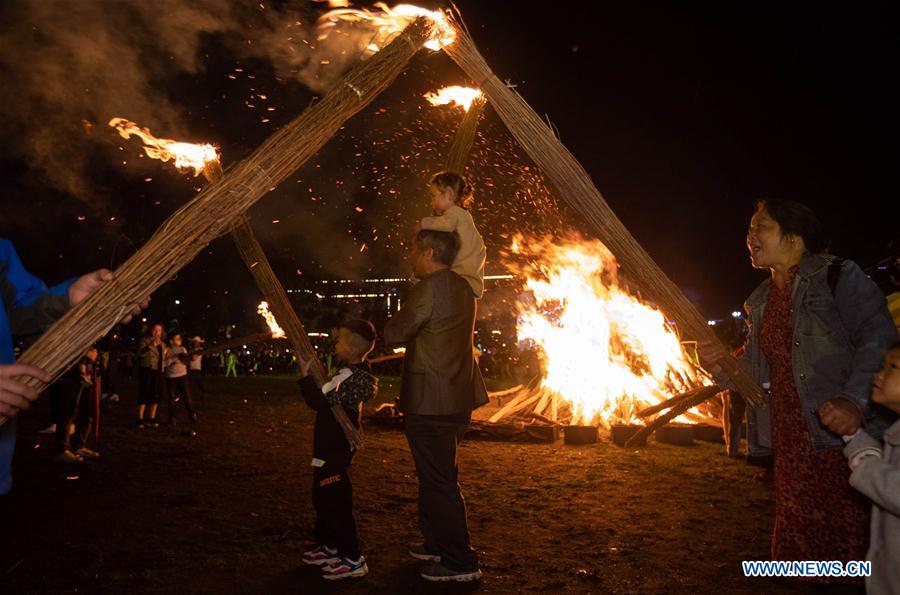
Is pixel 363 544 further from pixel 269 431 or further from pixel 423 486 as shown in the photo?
pixel 269 431

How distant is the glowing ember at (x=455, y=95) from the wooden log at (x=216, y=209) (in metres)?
1.47

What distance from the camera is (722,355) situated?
10.2 ft

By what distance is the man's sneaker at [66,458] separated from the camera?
772 cm

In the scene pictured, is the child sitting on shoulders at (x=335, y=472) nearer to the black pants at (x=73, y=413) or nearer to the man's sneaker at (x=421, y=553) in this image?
the man's sneaker at (x=421, y=553)

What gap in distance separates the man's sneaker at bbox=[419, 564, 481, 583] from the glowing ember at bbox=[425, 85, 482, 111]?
10.5ft

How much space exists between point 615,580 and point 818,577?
161 cm

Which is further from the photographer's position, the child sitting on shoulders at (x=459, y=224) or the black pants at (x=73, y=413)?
the black pants at (x=73, y=413)

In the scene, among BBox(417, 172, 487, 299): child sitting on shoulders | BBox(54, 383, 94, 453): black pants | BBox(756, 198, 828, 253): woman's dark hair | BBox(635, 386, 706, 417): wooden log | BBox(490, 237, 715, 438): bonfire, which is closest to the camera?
BBox(756, 198, 828, 253): woman's dark hair

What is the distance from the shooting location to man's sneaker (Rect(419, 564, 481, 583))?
3.85 metres

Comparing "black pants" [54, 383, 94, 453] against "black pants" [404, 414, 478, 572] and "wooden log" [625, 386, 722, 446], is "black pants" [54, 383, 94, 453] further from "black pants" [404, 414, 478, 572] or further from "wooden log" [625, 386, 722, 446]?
"wooden log" [625, 386, 722, 446]

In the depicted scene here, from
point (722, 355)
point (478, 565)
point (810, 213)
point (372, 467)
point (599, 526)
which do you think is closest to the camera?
point (810, 213)

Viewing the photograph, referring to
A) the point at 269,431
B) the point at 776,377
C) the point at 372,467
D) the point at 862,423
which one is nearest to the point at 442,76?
the point at 776,377

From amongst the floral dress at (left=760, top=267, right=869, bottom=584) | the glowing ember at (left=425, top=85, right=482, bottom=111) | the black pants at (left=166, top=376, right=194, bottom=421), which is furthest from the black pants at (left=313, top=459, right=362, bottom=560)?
the black pants at (left=166, top=376, right=194, bottom=421)

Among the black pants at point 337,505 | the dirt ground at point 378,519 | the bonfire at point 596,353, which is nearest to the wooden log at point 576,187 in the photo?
the dirt ground at point 378,519
